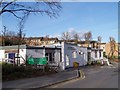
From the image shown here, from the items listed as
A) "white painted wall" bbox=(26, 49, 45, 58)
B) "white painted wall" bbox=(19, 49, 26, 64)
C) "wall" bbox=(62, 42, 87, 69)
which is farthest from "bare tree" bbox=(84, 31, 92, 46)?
"white painted wall" bbox=(19, 49, 26, 64)

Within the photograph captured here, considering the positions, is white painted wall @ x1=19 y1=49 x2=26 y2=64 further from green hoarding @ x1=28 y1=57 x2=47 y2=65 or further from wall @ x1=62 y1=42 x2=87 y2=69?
wall @ x1=62 y1=42 x2=87 y2=69

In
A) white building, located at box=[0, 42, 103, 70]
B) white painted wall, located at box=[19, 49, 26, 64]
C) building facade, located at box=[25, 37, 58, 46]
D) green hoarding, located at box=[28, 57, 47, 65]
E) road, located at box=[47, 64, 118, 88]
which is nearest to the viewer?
road, located at box=[47, 64, 118, 88]

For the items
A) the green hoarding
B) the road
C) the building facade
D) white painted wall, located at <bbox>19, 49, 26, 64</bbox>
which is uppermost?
the building facade

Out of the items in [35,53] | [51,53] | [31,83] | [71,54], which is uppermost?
[35,53]

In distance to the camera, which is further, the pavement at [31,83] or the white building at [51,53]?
the white building at [51,53]

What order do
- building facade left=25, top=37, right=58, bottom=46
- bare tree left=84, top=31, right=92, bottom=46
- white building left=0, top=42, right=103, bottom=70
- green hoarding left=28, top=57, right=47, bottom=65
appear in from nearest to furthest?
1. green hoarding left=28, top=57, right=47, bottom=65
2. white building left=0, top=42, right=103, bottom=70
3. building facade left=25, top=37, right=58, bottom=46
4. bare tree left=84, top=31, right=92, bottom=46

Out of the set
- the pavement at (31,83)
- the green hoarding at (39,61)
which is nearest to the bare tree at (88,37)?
the green hoarding at (39,61)

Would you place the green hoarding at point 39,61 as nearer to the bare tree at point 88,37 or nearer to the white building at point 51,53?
the white building at point 51,53

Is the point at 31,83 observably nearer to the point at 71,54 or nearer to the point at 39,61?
the point at 39,61

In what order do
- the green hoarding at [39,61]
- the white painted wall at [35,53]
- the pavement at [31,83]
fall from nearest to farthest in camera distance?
the pavement at [31,83], the green hoarding at [39,61], the white painted wall at [35,53]

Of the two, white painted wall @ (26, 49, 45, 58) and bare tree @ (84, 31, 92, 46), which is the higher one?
bare tree @ (84, 31, 92, 46)

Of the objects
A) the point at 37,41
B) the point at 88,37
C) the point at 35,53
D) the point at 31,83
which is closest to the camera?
the point at 31,83

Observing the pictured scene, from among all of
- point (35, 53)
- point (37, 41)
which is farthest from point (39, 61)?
point (37, 41)

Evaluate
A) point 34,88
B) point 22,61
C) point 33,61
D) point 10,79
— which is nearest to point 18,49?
point 22,61
